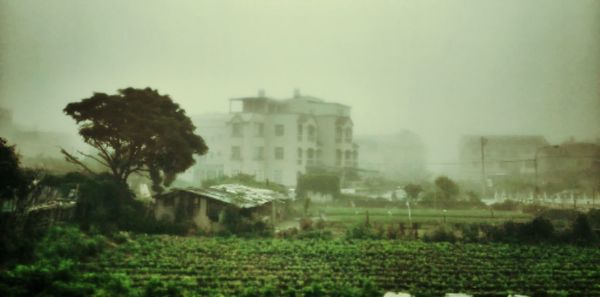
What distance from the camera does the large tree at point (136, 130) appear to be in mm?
16578

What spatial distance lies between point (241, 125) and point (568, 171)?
1490 centimetres

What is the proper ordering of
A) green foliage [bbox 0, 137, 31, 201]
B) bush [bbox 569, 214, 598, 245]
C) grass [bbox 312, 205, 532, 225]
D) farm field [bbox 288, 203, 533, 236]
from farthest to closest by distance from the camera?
1. grass [bbox 312, 205, 532, 225]
2. farm field [bbox 288, 203, 533, 236]
3. bush [bbox 569, 214, 598, 245]
4. green foliage [bbox 0, 137, 31, 201]

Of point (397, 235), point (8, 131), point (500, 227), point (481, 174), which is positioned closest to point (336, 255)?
point (397, 235)

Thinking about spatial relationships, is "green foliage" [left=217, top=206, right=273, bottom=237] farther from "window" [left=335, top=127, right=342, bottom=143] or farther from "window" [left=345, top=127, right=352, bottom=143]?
"window" [left=335, top=127, right=342, bottom=143]

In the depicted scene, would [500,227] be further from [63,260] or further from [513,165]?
[63,260]

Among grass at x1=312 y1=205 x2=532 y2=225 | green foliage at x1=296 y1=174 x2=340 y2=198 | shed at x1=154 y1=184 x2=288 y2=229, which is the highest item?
green foliage at x1=296 y1=174 x2=340 y2=198

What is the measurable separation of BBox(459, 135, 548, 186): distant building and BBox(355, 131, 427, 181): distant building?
2179mm

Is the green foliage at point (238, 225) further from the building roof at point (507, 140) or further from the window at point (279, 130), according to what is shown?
the building roof at point (507, 140)

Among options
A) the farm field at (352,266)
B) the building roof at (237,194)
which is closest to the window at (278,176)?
the building roof at (237,194)

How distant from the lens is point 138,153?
1688cm

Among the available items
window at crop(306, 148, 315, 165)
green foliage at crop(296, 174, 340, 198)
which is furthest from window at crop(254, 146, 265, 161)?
window at crop(306, 148, 315, 165)

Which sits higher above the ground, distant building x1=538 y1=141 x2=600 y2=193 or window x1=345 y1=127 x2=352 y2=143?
window x1=345 y1=127 x2=352 y2=143

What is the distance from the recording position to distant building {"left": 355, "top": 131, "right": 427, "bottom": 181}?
23.9 metres

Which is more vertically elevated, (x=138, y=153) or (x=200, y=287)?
(x=138, y=153)
